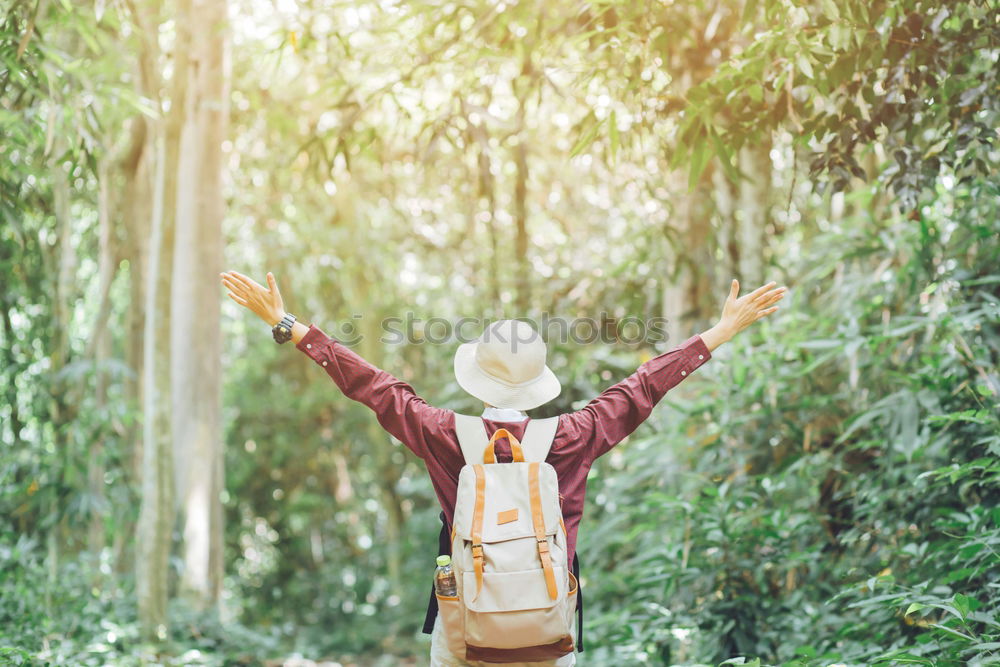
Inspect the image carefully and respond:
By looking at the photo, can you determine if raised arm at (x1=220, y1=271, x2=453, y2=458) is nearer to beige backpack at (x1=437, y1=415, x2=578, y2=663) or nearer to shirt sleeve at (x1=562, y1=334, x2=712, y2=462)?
beige backpack at (x1=437, y1=415, x2=578, y2=663)

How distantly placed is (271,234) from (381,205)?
5.28 ft

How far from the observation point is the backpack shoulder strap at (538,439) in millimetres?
2508

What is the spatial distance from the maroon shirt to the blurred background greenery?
1107 millimetres

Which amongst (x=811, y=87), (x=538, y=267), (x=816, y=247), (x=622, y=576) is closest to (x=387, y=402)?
(x=811, y=87)

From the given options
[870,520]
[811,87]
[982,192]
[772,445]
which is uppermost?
[811,87]

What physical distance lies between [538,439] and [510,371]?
0.72 feet

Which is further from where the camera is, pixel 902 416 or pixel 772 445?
pixel 772 445

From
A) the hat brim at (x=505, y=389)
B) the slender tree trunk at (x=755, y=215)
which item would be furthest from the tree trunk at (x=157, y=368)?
the slender tree trunk at (x=755, y=215)

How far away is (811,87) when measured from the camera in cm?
354

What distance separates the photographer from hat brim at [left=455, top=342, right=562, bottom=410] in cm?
262

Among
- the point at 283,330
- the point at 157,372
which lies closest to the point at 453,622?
the point at 283,330

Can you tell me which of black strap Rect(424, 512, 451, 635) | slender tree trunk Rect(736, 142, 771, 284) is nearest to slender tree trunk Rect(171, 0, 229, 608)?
slender tree trunk Rect(736, 142, 771, 284)

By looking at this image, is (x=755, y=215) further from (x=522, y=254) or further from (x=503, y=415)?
(x=503, y=415)

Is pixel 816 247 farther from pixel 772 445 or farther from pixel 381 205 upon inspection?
pixel 381 205
